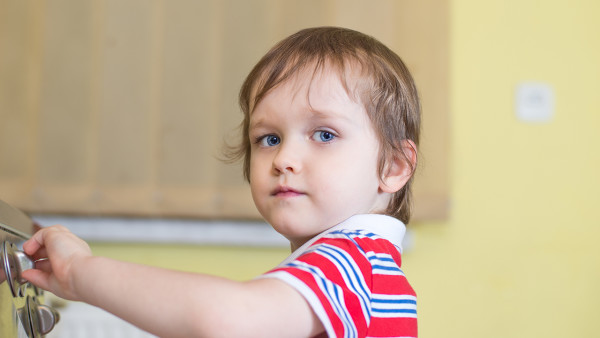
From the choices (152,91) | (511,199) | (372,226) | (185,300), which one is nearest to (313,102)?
(372,226)

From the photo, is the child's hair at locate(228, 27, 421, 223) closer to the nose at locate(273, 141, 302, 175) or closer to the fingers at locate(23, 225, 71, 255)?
the nose at locate(273, 141, 302, 175)

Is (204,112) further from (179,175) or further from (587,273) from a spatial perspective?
(587,273)

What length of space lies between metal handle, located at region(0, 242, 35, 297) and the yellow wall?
1230mm

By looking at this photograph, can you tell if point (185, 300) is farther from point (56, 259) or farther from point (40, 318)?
point (40, 318)

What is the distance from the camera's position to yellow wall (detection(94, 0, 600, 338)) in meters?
1.84

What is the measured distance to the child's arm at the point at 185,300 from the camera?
0.51m

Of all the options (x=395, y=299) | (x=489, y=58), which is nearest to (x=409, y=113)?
(x=395, y=299)

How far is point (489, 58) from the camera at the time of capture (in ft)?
6.22

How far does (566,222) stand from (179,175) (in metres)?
1.09

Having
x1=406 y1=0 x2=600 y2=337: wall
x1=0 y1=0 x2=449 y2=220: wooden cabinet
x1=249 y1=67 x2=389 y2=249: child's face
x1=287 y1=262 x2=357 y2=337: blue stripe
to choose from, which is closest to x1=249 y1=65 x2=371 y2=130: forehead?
x1=249 y1=67 x2=389 y2=249: child's face

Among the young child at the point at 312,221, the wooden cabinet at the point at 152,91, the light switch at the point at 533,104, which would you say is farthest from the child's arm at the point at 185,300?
the light switch at the point at 533,104

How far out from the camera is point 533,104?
6.18ft

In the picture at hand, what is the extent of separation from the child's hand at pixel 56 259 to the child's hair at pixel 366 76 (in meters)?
0.30

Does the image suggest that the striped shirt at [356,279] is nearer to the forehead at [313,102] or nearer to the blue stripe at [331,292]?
the blue stripe at [331,292]
